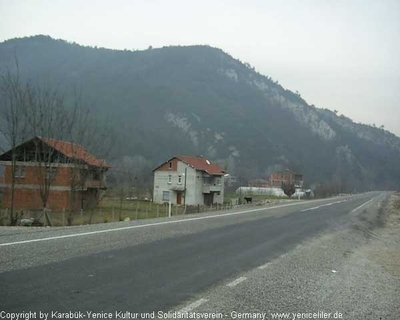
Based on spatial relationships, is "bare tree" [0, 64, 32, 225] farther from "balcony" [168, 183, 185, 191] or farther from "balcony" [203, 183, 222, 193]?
"balcony" [203, 183, 222, 193]

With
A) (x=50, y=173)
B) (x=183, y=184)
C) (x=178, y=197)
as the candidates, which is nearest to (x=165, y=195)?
(x=178, y=197)

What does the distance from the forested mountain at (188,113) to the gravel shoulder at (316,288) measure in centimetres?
10503

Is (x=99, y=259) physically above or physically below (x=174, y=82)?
below

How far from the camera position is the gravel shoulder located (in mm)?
6969

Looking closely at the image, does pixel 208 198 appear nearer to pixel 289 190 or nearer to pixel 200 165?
pixel 200 165

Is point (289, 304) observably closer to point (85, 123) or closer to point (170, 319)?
point (170, 319)

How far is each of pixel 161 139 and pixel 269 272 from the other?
12691cm

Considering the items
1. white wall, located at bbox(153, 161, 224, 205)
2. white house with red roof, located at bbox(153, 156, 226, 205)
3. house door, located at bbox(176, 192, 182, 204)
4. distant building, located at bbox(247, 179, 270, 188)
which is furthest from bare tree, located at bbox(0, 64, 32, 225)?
distant building, located at bbox(247, 179, 270, 188)

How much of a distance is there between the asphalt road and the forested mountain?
104 m

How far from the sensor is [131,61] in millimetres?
180750

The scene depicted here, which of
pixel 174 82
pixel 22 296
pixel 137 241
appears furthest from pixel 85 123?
pixel 174 82

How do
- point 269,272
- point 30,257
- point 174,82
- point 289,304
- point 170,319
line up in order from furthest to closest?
point 174,82, point 269,272, point 30,257, point 289,304, point 170,319

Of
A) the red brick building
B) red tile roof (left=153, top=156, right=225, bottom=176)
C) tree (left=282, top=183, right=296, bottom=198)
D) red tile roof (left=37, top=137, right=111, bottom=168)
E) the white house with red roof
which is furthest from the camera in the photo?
tree (left=282, top=183, right=296, bottom=198)

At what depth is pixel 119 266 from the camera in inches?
348
